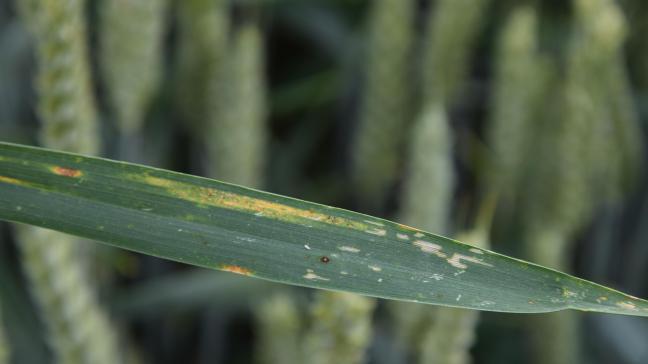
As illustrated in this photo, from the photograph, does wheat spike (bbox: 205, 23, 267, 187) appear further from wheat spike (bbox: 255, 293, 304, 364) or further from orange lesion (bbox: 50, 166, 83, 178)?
orange lesion (bbox: 50, 166, 83, 178)

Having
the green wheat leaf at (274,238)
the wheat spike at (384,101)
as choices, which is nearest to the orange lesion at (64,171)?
the green wheat leaf at (274,238)

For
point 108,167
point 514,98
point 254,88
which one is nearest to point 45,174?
point 108,167

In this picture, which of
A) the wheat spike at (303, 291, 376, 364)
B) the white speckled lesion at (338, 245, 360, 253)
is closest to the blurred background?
the wheat spike at (303, 291, 376, 364)

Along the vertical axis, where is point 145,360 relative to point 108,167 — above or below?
Result: below

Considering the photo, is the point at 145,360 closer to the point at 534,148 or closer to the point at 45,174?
the point at 534,148

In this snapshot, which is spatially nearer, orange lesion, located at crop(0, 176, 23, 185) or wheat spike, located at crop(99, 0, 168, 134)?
orange lesion, located at crop(0, 176, 23, 185)

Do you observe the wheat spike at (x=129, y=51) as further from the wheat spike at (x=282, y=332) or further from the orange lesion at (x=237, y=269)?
the orange lesion at (x=237, y=269)
